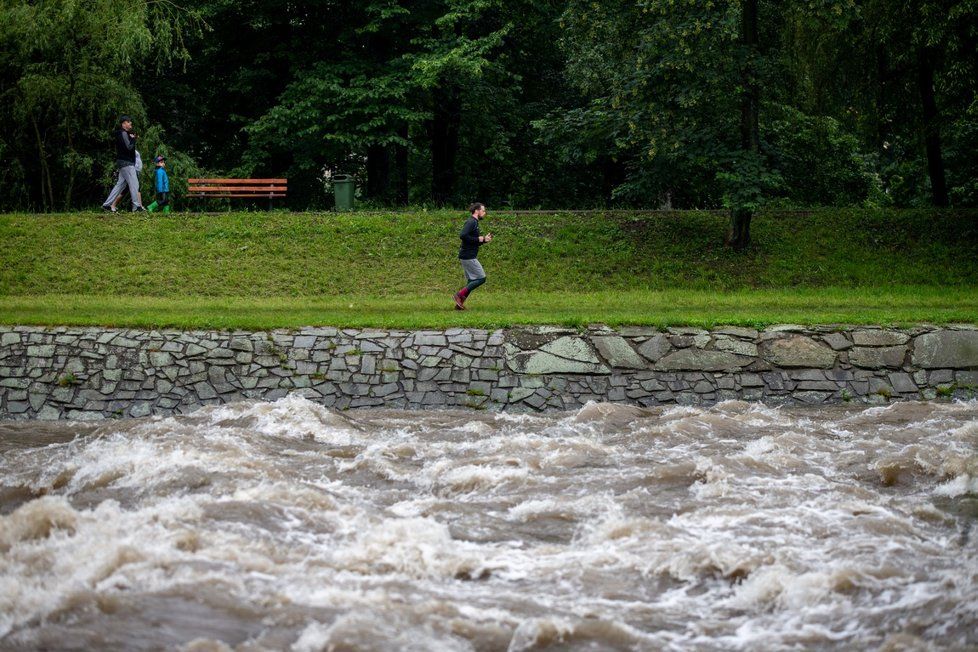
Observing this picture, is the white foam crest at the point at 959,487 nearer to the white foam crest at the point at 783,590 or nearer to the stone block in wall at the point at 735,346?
the white foam crest at the point at 783,590

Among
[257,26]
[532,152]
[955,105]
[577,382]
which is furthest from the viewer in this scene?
[532,152]

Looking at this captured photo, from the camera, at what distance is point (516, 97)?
3203cm

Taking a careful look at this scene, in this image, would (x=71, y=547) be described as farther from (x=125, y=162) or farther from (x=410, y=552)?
(x=125, y=162)

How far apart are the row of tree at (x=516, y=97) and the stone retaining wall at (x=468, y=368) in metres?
6.16

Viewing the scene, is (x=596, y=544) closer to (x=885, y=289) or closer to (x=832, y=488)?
(x=832, y=488)

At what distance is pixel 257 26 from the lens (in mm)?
29844

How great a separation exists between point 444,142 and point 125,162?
35.9ft

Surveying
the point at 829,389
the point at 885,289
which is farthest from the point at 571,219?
the point at 829,389

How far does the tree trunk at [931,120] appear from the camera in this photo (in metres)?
22.6

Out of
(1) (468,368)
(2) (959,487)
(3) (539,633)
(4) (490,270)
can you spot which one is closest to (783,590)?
(3) (539,633)

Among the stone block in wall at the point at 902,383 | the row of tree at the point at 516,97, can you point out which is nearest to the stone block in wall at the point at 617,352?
the stone block in wall at the point at 902,383

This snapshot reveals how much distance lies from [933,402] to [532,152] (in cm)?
2016

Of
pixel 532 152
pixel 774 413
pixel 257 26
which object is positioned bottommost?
pixel 774 413

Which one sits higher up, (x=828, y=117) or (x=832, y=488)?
(x=828, y=117)
